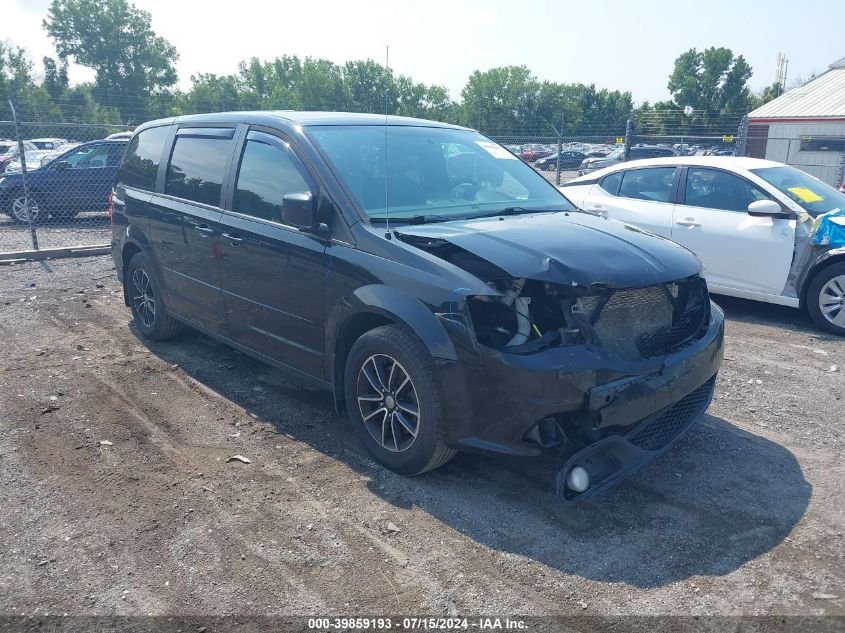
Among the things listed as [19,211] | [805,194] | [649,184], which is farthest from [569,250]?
[19,211]

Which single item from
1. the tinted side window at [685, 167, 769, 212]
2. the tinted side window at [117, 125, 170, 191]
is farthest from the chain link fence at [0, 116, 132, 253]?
the tinted side window at [685, 167, 769, 212]

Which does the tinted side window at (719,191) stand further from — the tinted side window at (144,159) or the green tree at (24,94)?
the green tree at (24,94)

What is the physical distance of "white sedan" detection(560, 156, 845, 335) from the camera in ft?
22.1

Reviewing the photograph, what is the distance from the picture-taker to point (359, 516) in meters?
3.57

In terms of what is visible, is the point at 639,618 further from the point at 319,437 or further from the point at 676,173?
the point at 676,173

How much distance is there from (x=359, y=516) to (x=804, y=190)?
6.14 m

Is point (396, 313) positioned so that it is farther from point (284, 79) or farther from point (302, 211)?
point (284, 79)

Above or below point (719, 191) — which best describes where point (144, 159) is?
above

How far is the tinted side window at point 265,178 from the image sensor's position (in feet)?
14.7

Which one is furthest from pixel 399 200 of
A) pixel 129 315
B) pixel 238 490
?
pixel 129 315

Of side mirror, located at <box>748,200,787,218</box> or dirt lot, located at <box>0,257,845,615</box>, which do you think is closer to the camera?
dirt lot, located at <box>0,257,845,615</box>

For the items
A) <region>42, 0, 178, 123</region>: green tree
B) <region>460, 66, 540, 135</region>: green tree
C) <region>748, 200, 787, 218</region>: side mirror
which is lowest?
<region>748, 200, 787, 218</region>: side mirror

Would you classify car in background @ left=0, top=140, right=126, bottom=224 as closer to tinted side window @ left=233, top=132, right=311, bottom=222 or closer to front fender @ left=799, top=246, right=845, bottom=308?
tinted side window @ left=233, top=132, right=311, bottom=222

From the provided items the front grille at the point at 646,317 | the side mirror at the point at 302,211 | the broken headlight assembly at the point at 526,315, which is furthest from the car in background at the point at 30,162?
the front grille at the point at 646,317
